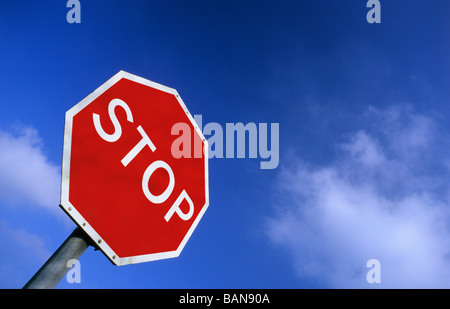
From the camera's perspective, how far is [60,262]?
102cm

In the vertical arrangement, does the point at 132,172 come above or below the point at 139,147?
below

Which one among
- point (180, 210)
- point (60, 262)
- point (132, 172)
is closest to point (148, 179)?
point (132, 172)

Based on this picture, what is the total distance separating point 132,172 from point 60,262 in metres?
0.52

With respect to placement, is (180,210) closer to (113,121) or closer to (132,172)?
(132,172)

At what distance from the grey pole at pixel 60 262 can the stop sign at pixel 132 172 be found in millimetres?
41

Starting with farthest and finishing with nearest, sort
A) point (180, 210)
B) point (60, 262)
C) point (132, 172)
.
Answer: point (180, 210)
point (132, 172)
point (60, 262)

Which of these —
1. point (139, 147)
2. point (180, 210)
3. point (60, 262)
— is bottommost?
point (60, 262)

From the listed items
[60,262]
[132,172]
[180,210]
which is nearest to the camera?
[60,262]

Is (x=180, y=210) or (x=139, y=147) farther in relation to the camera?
(x=180, y=210)

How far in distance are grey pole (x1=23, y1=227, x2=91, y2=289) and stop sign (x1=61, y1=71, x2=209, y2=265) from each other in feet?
0.14

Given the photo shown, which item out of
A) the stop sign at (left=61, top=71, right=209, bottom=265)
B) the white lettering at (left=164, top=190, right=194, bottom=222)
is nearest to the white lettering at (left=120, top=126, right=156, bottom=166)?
the stop sign at (left=61, top=71, right=209, bottom=265)
